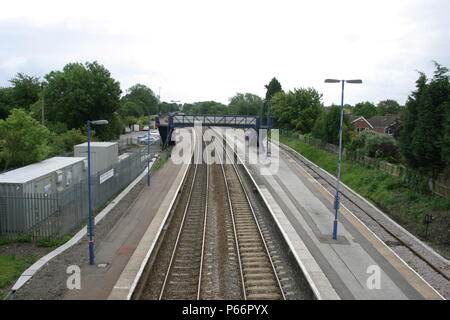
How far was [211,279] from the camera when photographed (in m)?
14.0

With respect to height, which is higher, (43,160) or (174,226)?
(43,160)

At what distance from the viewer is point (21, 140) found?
2427cm

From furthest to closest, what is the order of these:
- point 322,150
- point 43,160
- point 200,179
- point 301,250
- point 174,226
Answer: point 322,150, point 200,179, point 43,160, point 174,226, point 301,250

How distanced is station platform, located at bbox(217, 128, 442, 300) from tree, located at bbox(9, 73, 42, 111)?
47090mm

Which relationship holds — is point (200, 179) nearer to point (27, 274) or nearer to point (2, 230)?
point (2, 230)

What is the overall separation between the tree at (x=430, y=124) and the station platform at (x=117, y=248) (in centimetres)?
1633

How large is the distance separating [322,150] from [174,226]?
29.8 m

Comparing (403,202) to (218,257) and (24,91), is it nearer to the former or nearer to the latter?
(218,257)

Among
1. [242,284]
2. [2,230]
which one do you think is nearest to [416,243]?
[242,284]

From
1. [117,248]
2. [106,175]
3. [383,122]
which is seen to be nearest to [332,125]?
[106,175]

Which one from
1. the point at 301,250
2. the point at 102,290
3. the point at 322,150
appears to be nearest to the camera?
the point at 102,290

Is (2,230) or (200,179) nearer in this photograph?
(2,230)

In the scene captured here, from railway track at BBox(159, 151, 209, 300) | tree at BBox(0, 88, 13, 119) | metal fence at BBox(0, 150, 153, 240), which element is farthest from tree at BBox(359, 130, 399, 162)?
tree at BBox(0, 88, 13, 119)

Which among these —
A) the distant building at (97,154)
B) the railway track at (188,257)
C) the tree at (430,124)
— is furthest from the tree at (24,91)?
the tree at (430,124)
